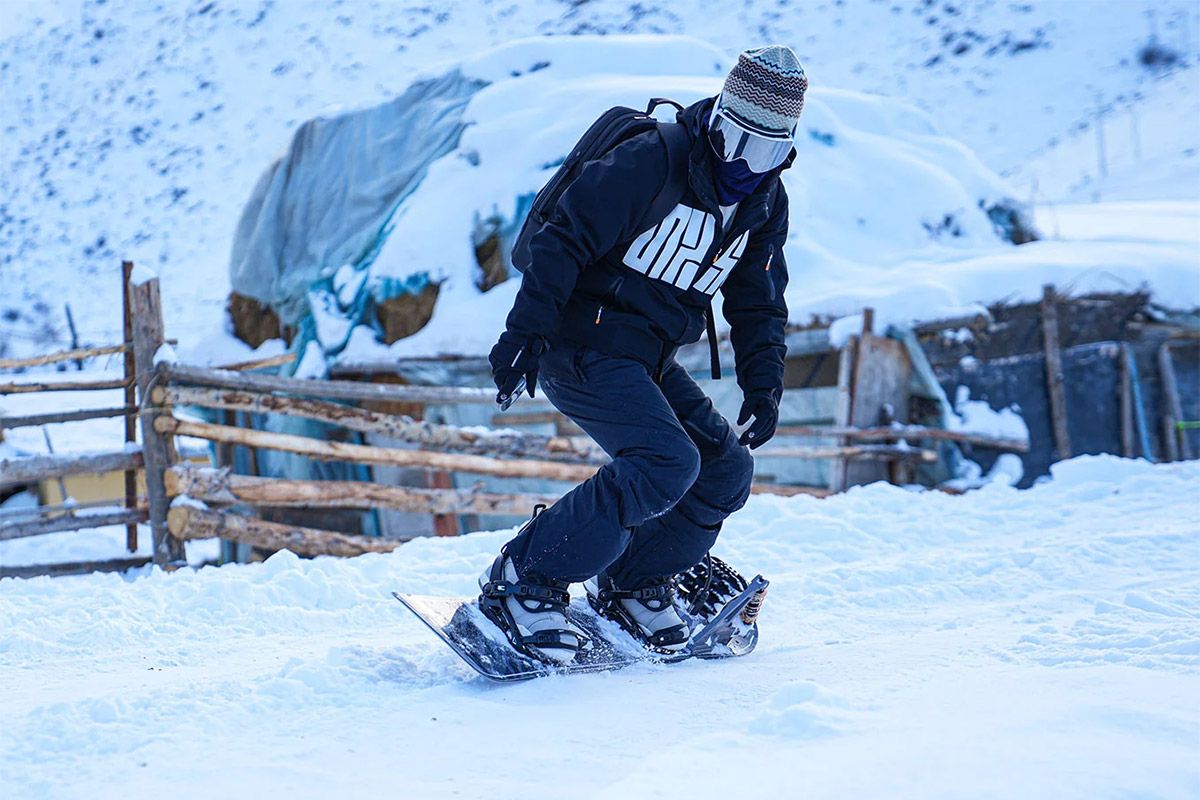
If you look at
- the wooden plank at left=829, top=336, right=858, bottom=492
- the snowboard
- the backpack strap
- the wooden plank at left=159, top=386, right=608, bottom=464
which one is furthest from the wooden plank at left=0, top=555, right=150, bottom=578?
the backpack strap

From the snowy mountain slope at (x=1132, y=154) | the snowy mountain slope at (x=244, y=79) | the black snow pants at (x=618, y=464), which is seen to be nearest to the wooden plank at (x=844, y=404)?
the black snow pants at (x=618, y=464)

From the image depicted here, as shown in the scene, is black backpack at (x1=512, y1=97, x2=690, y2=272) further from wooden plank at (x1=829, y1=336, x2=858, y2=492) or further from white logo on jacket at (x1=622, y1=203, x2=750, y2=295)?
wooden plank at (x1=829, y1=336, x2=858, y2=492)

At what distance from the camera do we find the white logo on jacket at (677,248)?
2.72m

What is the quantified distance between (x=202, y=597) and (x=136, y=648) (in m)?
0.51

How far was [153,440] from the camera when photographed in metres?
6.20

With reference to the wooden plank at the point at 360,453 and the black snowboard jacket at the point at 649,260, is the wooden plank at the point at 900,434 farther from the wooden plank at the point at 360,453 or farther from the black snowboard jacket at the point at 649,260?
the black snowboard jacket at the point at 649,260

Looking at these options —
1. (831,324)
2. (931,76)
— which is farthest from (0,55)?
(831,324)

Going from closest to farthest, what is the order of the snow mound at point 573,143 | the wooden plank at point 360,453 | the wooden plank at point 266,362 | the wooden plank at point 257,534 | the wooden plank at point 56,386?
1. the wooden plank at point 257,534
2. the wooden plank at point 360,453
3. the wooden plank at point 56,386
4. the snow mound at point 573,143
5. the wooden plank at point 266,362

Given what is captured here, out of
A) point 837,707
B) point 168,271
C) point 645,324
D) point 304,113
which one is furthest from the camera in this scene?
point 304,113

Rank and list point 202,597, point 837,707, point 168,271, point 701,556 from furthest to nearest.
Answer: point 168,271, point 202,597, point 701,556, point 837,707

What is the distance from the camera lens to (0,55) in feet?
158

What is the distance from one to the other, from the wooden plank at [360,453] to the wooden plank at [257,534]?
1.61 feet

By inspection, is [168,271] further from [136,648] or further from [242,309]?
[136,648]

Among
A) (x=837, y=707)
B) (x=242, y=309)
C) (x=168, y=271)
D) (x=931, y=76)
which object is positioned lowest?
(x=837, y=707)
